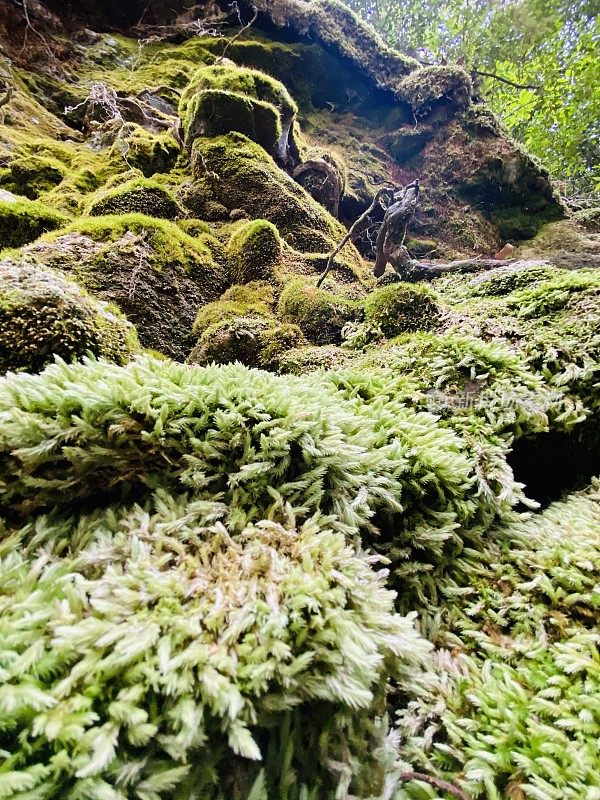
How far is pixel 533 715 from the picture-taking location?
128 centimetres

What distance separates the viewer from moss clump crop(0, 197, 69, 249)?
3.51 m

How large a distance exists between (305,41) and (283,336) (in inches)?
339

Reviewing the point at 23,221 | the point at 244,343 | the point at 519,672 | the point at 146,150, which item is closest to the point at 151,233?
the point at 23,221

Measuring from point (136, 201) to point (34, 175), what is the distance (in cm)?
160

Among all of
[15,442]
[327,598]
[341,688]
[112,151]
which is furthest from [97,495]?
[112,151]

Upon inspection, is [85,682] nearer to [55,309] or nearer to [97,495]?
[97,495]

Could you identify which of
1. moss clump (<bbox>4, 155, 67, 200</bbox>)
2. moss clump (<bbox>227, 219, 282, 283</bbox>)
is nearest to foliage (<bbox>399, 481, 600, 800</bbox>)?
moss clump (<bbox>227, 219, 282, 283</bbox>)

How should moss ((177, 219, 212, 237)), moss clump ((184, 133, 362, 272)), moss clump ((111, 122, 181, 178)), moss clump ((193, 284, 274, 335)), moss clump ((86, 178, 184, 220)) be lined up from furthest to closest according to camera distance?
moss clump ((111, 122, 181, 178))
moss clump ((184, 133, 362, 272))
moss ((177, 219, 212, 237))
moss clump ((86, 178, 184, 220))
moss clump ((193, 284, 274, 335))

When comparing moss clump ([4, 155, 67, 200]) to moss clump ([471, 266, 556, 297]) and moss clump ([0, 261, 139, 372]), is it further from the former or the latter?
moss clump ([471, 266, 556, 297])

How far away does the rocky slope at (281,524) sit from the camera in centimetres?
104

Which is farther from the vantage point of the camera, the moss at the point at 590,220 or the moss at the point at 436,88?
the moss at the point at 436,88

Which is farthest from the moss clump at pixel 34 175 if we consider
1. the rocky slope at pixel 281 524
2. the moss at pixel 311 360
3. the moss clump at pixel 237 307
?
the moss at pixel 311 360

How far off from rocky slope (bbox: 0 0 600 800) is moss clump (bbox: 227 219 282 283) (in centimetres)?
3

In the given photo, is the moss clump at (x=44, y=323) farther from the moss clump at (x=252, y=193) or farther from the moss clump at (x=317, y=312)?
the moss clump at (x=252, y=193)
